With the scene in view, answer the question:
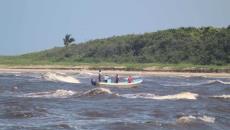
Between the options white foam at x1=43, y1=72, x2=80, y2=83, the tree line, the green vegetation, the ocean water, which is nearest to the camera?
the ocean water

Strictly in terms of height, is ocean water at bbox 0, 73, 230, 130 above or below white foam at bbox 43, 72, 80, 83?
below

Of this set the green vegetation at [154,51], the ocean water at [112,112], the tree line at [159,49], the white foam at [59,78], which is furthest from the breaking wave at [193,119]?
the tree line at [159,49]

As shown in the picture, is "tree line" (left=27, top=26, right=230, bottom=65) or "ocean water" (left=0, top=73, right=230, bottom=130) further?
"tree line" (left=27, top=26, right=230, bottom=65)

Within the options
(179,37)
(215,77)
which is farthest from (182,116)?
(179,37)

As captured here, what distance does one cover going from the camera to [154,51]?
117 meters

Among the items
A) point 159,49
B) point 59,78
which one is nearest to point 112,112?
point 59,78

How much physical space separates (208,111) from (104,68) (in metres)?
67.4

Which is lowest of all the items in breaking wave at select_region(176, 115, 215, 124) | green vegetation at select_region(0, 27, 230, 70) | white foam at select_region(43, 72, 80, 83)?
breaking wave at select_region(176, 115, 215, 124)

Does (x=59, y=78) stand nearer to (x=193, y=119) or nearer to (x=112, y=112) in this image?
(x=112, y=112)

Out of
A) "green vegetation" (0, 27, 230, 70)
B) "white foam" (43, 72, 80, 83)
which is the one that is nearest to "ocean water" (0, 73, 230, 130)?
"white foam" (43, 72, 80, 83)

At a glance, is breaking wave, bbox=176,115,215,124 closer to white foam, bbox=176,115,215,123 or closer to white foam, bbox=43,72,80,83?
white foam, bbox=176,115,215,123

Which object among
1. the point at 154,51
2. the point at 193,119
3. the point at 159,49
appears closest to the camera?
the point at 193,119

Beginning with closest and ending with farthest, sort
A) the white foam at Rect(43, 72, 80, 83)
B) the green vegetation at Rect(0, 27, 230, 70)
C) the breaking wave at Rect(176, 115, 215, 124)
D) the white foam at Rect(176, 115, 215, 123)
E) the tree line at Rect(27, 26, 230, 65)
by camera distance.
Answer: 1. the breaking wave at Rect(176, 115, 215, 124)
2. the white foam at Rect(176, 115, 215, 123)
3. the white foam at Rect(43, 72, 80, 83)
4. the green vegetation at Rect(0, 27, 230, 70)
5. the tree line at Rect(27, 26, 230, 65)

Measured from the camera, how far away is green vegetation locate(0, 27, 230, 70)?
103000mm
